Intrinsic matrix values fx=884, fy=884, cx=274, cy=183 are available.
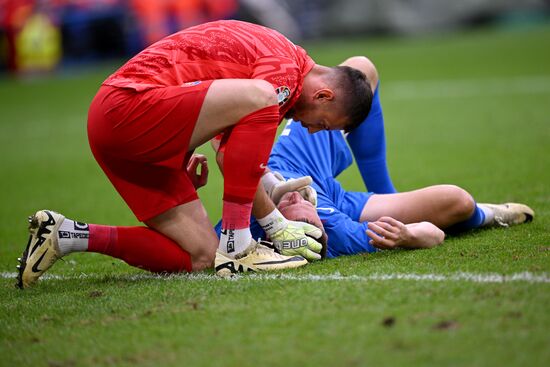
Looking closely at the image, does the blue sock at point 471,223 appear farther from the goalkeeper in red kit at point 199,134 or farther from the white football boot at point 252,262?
the white football boot at point 252,262

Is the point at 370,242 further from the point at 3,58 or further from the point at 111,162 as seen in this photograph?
the point at 3,58

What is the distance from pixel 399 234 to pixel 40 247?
171cm

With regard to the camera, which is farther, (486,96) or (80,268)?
(486,96)

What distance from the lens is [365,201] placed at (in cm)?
487

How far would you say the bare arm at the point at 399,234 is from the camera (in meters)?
4.24

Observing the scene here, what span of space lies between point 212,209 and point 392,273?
2.72m

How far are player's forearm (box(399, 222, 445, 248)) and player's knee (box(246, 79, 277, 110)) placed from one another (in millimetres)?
933

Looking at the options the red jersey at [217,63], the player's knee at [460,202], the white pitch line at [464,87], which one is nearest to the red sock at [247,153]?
the red jersey at [217,63]

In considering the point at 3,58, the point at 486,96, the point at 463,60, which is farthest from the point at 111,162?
the point at 3,58

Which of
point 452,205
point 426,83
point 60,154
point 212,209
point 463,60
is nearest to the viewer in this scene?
point 452,205

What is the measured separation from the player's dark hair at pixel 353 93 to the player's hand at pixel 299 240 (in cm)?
57

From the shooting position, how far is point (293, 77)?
415 centimetres

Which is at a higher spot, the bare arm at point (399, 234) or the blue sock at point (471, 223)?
the bare arm at point (399, 234)

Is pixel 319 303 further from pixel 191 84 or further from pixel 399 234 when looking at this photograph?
pixel 191 84
